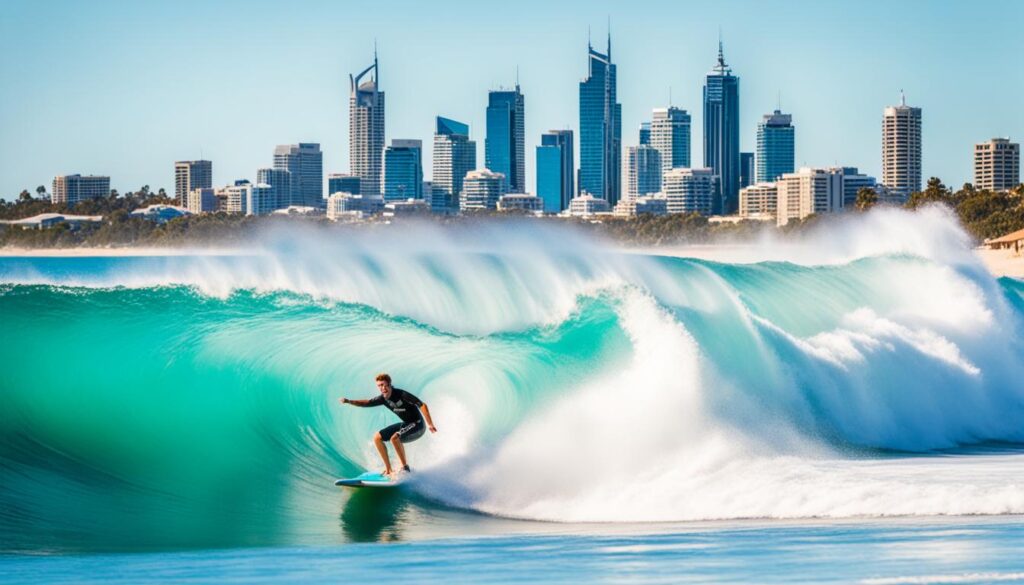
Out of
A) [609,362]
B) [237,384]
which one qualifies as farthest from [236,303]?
[609,362]

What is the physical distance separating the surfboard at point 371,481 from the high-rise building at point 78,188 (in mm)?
158520

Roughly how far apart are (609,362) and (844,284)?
9692 millimetres

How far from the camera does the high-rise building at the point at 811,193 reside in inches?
7426

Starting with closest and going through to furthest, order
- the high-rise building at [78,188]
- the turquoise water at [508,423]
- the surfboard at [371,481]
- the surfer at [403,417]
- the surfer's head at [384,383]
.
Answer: the turquoise water at [508,423] → the surfer's head at [384,383] → the surfer at [403,417] → the surfboard at [371,481] → the high-rise building at [78,188]

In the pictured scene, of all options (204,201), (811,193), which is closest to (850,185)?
(811,193)

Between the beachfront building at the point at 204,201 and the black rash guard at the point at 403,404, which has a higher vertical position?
the beachfront building at the point at 204,201

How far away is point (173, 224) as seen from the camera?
15038 centimetres

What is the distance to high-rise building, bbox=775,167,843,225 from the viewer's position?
189 meters

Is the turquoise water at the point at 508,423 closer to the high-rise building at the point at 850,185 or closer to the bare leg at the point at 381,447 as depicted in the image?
the bare leg at the point at 381,447

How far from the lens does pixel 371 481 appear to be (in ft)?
45.8

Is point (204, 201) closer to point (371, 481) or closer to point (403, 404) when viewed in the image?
point (371, 481)

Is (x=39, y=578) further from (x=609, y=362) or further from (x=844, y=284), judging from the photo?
(x=844, y=284)

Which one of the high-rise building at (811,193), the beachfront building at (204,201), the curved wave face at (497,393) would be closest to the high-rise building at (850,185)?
the high-rise building at (811,193)

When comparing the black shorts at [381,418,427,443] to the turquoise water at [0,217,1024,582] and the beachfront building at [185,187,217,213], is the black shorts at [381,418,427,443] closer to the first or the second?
the turquoise water at [0,217,1024,582]
